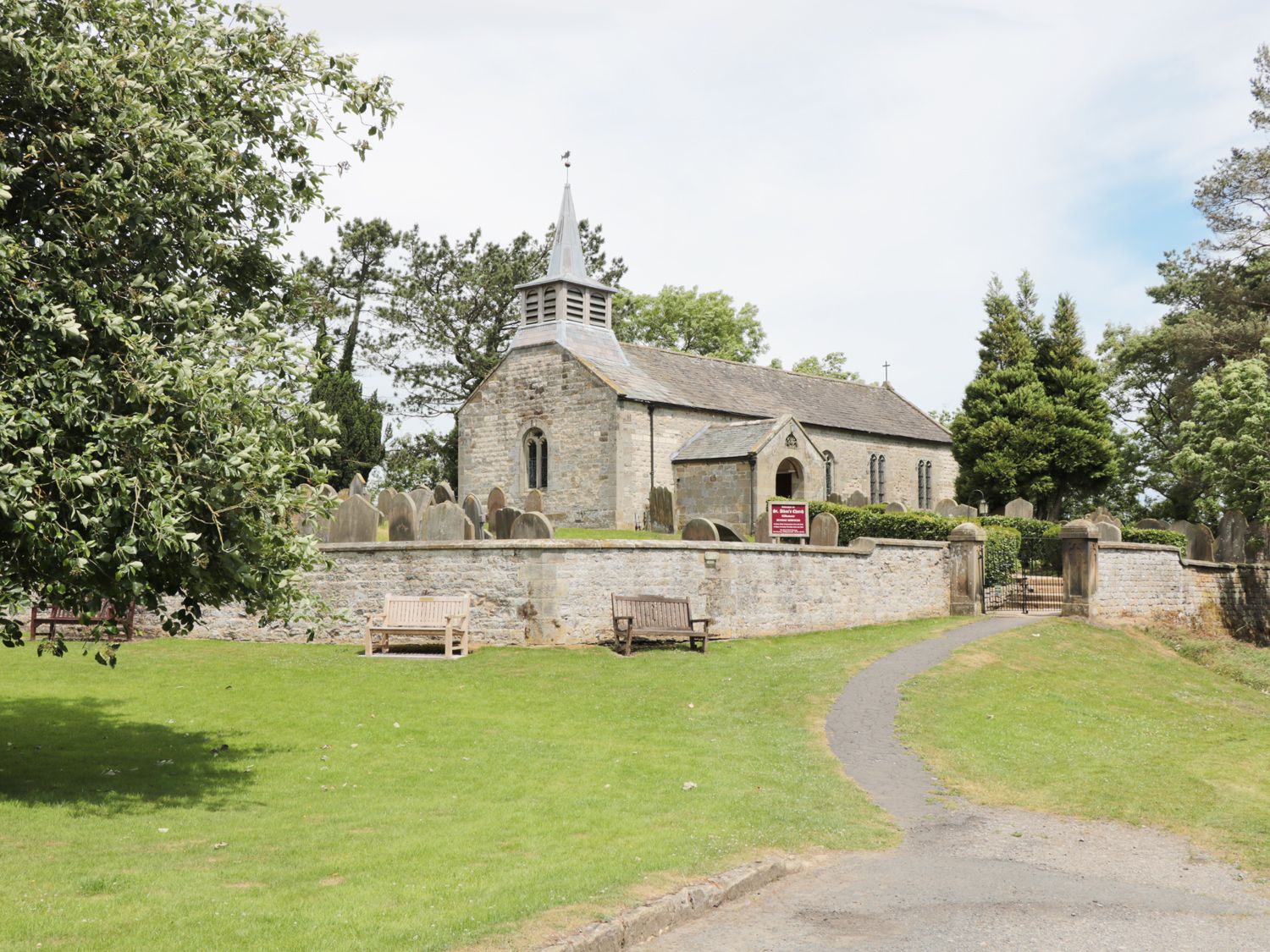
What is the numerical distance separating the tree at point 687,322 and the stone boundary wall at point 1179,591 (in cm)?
3381

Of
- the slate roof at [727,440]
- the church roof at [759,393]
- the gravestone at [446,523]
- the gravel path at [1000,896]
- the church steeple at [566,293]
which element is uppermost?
the church steeple at [566,293]

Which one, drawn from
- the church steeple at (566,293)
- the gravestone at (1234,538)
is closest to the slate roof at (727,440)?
the church steeple at (566,293)

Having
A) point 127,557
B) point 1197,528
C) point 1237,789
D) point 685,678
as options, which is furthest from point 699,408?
point 127,557

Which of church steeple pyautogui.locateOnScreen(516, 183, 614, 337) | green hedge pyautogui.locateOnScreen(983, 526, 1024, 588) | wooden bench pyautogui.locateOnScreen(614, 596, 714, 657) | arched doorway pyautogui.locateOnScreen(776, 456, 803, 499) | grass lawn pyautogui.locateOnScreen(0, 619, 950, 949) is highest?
church steeple pyautogui.locateOnScreen(516, 183, 614, 337)

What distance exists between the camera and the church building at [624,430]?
34750 mm

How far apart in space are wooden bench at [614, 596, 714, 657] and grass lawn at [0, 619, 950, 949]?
19.3 inches

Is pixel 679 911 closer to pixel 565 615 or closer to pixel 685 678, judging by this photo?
pixel 685 678

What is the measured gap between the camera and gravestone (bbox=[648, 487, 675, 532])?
34.0 meters

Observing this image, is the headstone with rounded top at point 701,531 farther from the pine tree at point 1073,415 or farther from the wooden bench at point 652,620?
the pine tree at point 1073,415

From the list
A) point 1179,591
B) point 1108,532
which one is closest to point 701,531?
point 1108,532

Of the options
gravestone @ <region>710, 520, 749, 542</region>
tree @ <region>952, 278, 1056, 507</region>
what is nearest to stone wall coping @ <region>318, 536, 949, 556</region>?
gravestone @ <region>710, 520, 749, 542</region>

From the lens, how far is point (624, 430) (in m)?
Result: 34.9

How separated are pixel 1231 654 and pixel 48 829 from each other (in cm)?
2315

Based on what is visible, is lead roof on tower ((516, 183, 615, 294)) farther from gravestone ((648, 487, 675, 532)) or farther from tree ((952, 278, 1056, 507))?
tree ((952, 278, 1056, 507))
